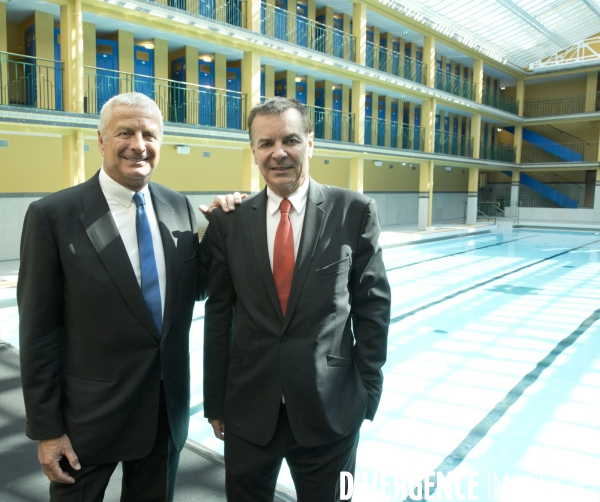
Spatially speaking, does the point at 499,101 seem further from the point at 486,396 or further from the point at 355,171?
the point at 486,396

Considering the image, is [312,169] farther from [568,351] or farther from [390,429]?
[390,429]

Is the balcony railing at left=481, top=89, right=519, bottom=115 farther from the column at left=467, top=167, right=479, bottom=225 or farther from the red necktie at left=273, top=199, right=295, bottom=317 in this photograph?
the red necktie at left=273, top=199, right=295, bottom=317

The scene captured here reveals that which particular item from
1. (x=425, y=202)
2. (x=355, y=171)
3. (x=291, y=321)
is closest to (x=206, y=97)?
(x=355, y=171)

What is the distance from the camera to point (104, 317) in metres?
1.89

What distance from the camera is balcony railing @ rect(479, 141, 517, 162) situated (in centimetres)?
2752

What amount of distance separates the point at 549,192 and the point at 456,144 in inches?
254

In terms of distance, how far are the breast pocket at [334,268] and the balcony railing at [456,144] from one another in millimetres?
24131

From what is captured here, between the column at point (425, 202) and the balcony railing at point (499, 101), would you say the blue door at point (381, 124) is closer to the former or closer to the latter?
the column at point (425, 202)

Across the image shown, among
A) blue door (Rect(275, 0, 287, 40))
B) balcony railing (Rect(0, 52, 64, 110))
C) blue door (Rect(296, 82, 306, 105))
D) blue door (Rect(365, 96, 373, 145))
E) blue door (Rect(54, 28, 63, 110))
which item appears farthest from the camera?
blue door (Rect(365, 96, 373, 145))

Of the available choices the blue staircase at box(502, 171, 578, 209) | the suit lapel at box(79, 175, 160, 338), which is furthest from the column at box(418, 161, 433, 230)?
the suit lapel at box(79, 175, 160, 338)

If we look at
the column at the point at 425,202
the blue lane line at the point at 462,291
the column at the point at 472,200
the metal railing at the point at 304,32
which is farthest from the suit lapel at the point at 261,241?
the column at the point at 472,200

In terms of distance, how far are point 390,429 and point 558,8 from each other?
23.5 metres

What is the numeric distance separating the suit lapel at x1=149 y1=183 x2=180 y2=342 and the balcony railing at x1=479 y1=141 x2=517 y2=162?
2721 centimetres

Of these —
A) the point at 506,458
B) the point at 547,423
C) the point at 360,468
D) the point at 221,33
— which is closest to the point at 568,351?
the point at 547,423
